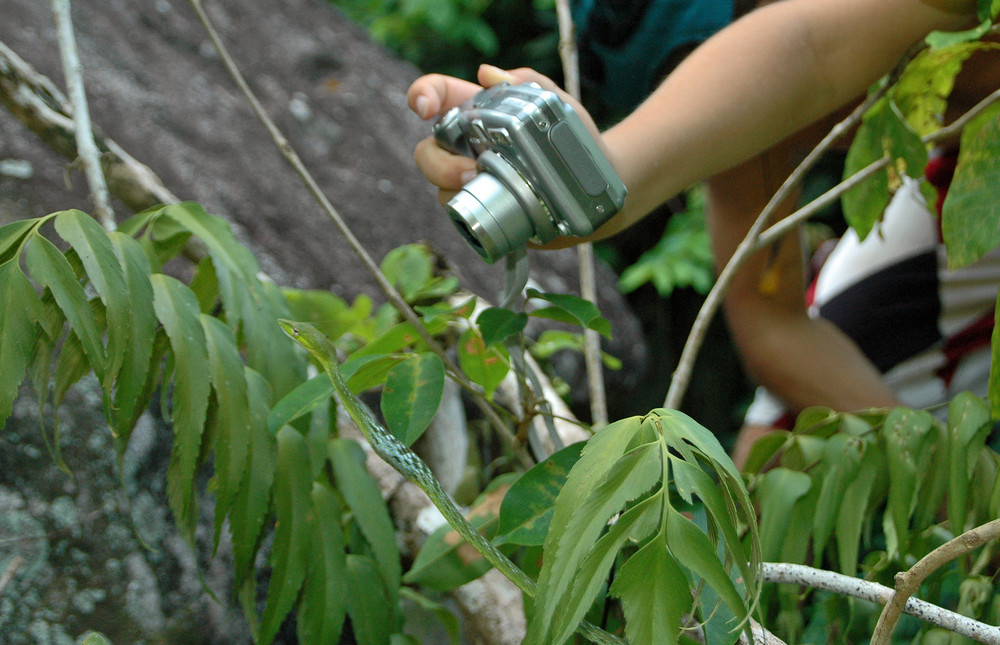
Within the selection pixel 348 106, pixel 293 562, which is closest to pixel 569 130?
pixel 293 562

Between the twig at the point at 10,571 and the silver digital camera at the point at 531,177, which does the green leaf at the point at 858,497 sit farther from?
the twig at the point at 10,571

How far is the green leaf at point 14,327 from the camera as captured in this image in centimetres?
42

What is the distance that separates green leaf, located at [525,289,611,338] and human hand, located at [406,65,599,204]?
0.33ft

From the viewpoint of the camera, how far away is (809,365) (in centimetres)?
106

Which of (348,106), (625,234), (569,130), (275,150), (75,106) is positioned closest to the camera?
(569,130)

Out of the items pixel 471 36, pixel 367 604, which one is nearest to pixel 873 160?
pixel 367 604

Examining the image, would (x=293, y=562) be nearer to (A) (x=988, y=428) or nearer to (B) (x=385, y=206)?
(A) (x=988, y=428)

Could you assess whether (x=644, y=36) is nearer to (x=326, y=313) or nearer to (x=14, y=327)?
(x=326, y=313)

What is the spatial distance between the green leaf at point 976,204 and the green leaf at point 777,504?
178mm

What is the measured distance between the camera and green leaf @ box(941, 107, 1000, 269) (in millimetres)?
434

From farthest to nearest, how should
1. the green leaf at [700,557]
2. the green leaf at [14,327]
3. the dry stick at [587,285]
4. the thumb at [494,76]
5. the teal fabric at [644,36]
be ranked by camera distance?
the teal fabric at [644,36] < the dry stick at [587,285] < the thumb at [494,76] < the green leaf at [14,327] < the green leaf at [700,557]

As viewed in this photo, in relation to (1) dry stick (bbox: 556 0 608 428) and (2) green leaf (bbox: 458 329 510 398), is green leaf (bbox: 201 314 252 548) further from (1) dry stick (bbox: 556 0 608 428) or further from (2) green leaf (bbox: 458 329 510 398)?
(1) dry stick (bbox: 556 0 608 428)

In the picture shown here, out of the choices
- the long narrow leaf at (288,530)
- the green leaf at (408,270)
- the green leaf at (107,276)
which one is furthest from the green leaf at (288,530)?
the green leaf at (408,270)

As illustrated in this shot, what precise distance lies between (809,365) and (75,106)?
931 mm
